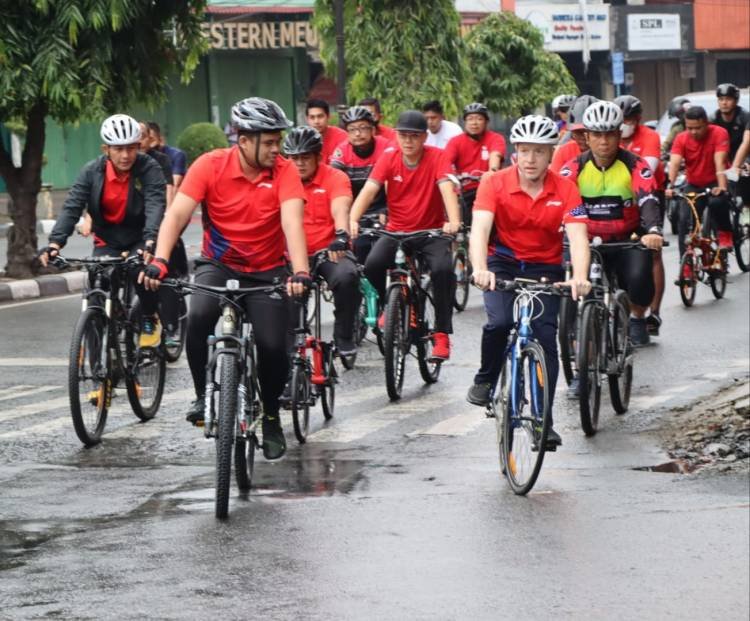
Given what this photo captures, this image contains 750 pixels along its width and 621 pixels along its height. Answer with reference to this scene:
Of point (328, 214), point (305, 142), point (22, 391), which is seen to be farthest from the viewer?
point (22, 391)

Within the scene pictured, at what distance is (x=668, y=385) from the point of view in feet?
39.5

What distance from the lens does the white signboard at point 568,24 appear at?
166 feet

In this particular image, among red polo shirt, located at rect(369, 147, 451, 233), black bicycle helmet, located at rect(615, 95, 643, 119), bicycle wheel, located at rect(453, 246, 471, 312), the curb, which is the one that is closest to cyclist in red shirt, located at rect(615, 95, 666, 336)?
black bicycle helmet, located at rect(615, 95, 643, 119)

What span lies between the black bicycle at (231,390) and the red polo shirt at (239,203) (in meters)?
0.27

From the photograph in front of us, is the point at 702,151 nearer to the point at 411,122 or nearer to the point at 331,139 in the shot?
the point at 331,139

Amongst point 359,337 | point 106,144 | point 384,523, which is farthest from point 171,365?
point 384,523

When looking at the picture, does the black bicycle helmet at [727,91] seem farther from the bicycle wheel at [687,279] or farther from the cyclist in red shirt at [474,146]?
the cyclist in red shirt at [474,146]

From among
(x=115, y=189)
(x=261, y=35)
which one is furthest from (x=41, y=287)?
(x=261, y=35)

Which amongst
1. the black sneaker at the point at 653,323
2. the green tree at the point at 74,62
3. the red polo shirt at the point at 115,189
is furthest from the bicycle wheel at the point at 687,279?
the red polo shirt at the point at 115,189

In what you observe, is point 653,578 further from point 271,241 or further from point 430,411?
point 430,411

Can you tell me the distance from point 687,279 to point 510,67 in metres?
20.0

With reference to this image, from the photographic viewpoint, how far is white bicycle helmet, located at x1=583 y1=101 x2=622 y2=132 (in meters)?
10.9

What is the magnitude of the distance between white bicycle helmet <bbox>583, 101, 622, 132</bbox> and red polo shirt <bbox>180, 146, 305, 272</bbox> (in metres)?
2.79

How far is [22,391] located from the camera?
467 inches
